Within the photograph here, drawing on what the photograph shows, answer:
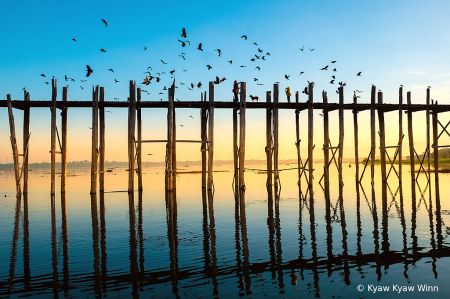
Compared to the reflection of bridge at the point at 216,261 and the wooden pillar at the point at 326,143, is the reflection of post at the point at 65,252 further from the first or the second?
the wooden pillar at the point at 326,143

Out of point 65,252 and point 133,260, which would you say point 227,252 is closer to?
point 133,260

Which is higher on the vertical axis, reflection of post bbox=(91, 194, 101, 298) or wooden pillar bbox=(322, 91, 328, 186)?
wooden pillar bbox=(322, 91, 328, 186)

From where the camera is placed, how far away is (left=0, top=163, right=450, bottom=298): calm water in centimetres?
641

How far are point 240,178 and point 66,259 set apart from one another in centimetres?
1431

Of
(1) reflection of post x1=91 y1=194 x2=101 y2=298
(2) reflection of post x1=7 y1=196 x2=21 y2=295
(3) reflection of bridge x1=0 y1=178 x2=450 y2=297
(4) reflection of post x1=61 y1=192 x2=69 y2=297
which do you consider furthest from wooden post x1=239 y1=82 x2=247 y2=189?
(2) reflection of post x1=7 y1=196 x2=21 y2=295

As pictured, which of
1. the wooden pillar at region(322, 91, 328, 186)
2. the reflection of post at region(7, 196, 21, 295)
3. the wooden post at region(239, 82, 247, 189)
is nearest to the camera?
the reflection of post at region(7, 196, 21, 295)

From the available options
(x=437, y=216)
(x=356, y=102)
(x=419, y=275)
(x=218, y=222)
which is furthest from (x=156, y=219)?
(x=356, y=102)

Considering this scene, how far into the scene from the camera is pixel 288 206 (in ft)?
54.9

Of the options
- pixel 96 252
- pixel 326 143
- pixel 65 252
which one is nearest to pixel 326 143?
pixel 326 143

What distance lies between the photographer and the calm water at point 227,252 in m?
6.41

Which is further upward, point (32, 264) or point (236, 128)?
point (236, 128)

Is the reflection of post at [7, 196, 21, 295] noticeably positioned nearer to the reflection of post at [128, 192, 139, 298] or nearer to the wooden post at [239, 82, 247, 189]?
the reflection of post at [128, 192, 139, 298]

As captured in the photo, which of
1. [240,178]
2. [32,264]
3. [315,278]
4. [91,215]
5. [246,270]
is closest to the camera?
[315,278]

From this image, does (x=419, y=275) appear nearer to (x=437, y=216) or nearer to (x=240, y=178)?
(x=437, y=216)
